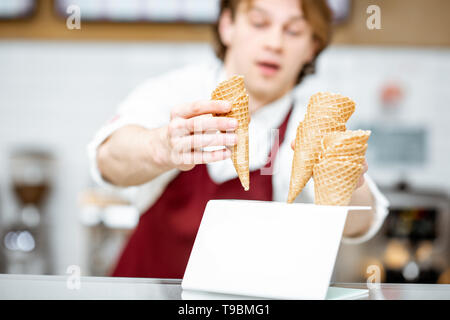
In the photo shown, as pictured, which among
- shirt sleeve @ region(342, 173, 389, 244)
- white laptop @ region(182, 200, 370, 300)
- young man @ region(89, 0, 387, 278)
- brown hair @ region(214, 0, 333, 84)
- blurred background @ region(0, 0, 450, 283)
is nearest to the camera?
white laptop @ region(182, 200, 370, 300)

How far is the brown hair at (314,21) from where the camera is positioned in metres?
1.03

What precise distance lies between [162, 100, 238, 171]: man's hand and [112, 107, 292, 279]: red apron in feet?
1.31

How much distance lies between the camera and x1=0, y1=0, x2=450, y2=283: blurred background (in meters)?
2.23

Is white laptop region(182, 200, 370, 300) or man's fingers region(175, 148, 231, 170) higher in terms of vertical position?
man's fingers region(175, 148, 231, 170)

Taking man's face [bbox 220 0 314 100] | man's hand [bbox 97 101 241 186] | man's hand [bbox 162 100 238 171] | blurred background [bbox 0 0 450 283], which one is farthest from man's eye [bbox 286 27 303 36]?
blurred background [bbox 0 0 450 283]

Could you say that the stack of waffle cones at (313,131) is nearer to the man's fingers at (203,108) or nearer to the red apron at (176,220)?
the man's fingers at (203,108)

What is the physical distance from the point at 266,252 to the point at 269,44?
0.54 m

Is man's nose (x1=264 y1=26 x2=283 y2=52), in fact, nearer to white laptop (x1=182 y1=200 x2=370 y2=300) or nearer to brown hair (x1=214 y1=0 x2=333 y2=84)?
brown hair (x1=214 y1=0 x2=333 y2=84)

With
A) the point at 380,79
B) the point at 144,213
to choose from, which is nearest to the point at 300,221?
the point at 144,213

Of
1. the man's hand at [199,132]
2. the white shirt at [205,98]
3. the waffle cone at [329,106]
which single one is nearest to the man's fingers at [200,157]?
the man's hand at [199,132]

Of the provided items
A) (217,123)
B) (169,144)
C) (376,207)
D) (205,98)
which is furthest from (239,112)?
(205,98)

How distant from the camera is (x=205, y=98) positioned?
42.3 inches

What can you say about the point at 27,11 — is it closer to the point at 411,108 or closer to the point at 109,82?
the point at 109,82
